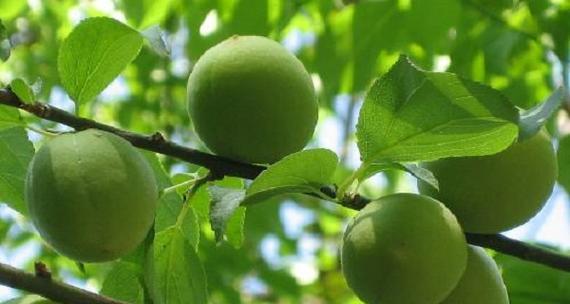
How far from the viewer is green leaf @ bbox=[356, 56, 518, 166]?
133 cm

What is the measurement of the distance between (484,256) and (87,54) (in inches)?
28.7

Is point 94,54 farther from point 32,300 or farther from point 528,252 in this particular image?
point 528,252

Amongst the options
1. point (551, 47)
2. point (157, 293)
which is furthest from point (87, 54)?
point (551, 47)

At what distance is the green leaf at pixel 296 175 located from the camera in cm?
132

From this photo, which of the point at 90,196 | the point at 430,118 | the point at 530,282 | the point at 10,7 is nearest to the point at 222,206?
the point at 90,196

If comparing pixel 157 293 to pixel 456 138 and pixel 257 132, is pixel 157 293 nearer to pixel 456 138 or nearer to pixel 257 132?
pixel 257 132

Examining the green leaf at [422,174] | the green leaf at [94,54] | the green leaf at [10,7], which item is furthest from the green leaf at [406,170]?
the green leaf at [10,7]

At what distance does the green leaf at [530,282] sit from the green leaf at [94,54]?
3.39 ft

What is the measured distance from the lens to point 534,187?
1.50 meters

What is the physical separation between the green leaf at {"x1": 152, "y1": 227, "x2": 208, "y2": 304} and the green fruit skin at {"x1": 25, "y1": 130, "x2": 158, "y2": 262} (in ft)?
0.60

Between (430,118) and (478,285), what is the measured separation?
309mm

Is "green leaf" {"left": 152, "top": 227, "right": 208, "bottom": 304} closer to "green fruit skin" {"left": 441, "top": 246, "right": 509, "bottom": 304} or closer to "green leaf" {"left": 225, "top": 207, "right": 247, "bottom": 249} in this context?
"green leaf" {"left": 225, "top": 207, "right": 247, "bottom": 249}

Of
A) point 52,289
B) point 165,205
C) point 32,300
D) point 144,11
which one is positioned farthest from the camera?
point 144,11

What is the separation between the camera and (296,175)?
1367mm
